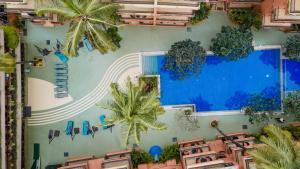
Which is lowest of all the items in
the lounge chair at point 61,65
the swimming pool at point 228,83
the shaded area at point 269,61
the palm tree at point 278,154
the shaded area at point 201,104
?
the palm tree at point 278,154

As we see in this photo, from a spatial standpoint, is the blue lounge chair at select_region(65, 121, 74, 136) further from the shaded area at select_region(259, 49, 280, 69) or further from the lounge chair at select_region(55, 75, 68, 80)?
the shaded area at select_region(259, 49, 280, 69)

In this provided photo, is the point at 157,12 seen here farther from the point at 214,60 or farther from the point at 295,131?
the point at 295,131

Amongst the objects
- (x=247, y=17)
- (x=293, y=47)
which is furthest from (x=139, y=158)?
(x=293, y=47)

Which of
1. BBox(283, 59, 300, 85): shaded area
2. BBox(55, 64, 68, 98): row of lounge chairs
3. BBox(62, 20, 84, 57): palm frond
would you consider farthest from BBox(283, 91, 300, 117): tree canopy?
BBox(55, 64, 68, 98): row of lounge chairs

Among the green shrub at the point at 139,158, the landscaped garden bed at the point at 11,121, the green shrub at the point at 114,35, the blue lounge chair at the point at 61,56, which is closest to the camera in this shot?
the landscaped garden bed at the point at 11,121

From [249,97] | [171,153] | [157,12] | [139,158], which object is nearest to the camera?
[157,12]

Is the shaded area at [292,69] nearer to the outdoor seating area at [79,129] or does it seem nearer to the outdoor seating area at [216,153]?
the outdoor seating area at [216,153]

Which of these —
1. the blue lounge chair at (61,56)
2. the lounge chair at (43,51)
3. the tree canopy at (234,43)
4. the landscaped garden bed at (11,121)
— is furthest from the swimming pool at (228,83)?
the landscaped garden bed at (11,121)
